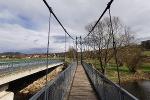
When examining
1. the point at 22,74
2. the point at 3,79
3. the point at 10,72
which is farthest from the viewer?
the point at 22,74

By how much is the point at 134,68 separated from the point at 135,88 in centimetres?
783

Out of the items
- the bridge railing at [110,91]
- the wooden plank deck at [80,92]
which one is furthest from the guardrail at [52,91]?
the bridge railing at [110,91]

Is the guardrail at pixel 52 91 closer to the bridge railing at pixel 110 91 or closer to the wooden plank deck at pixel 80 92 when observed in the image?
the wooden plank deck at pixel 80 92

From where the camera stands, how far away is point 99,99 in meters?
3.49

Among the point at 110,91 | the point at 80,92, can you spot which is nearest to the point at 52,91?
the point at 110,91

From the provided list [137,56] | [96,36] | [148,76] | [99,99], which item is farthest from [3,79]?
[148,76]

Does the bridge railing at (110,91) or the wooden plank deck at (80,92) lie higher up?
the bridge railing at (110,91)

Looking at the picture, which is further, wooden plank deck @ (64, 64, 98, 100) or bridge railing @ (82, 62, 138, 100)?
wooden plank deck @ (64, 64, 98, 100)

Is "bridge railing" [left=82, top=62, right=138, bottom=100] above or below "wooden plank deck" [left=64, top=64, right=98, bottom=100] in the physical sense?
above

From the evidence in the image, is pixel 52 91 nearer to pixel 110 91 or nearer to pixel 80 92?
pixel 110 91

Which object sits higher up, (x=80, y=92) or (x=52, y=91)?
(x=52, y=91)

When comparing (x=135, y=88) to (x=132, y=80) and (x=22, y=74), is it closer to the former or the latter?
(x=132, y=80)

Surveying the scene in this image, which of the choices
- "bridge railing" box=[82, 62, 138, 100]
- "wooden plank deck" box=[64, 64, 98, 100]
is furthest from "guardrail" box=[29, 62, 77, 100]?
"bridge railing" box=[82, 62, 138, 100]

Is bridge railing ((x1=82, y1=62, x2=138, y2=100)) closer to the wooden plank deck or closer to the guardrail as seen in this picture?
the wooden plank deck
